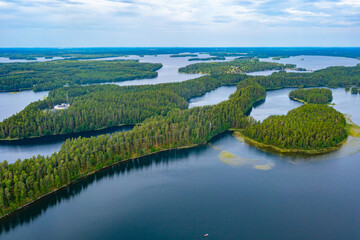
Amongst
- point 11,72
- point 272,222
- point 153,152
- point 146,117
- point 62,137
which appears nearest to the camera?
point 272,222

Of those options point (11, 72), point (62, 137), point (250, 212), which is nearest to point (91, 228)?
point (250, 212)

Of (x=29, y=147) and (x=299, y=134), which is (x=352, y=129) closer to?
(x=299, y=134)

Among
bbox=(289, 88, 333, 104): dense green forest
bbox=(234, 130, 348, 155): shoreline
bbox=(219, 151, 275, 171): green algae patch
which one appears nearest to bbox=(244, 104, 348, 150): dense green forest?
bbox=(234, 130, 348, 155): shoreline

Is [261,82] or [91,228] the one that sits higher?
[261,82]

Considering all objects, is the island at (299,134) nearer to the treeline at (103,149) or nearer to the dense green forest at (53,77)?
the treeline at (103,149)

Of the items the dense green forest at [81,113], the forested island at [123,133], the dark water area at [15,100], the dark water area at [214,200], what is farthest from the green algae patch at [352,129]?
the dark water area at [15,100]

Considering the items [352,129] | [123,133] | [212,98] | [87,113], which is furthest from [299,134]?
[212,98]

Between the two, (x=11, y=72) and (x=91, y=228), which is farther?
(x=11, y=72)

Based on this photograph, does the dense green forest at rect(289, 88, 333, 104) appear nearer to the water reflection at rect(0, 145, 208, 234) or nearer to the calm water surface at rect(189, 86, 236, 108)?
the calm water surface at rect(189, 86, 236, 108)

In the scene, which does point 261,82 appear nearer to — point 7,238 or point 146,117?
point 146,117
